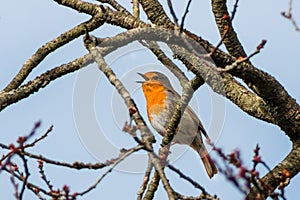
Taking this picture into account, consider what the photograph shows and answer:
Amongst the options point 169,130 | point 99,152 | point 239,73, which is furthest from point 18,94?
point 239,73

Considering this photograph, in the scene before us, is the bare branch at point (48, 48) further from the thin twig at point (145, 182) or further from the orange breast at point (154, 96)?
the orange breast at point (154, 96)

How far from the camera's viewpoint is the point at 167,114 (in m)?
8.81

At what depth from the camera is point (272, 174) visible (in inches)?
219

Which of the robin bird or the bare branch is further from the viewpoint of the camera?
the robin bird

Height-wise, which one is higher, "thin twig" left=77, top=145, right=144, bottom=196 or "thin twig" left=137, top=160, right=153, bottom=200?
"thin twig" left=137, top=160, right=153, bottom=200

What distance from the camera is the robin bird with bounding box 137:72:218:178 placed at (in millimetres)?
8211

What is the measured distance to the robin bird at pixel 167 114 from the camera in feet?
26.9

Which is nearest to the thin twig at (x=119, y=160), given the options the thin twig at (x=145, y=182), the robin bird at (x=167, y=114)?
the thin twig at (x=145, y=182)

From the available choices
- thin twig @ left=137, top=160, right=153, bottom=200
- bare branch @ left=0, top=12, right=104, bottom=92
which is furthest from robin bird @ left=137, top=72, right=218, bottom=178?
bare branch @ left=0, top=12, right=104, bottom=92

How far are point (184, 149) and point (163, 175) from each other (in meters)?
4.11

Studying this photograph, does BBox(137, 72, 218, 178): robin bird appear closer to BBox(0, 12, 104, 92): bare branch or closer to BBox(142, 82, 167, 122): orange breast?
BBox(142, 82, 167, 122): orange breast

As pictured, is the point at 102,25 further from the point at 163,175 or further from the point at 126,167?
the point at 163,175

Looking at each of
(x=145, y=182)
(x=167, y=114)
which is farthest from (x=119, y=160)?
(x=167, y=114)

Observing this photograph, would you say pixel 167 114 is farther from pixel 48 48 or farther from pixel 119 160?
pixel 119 160
